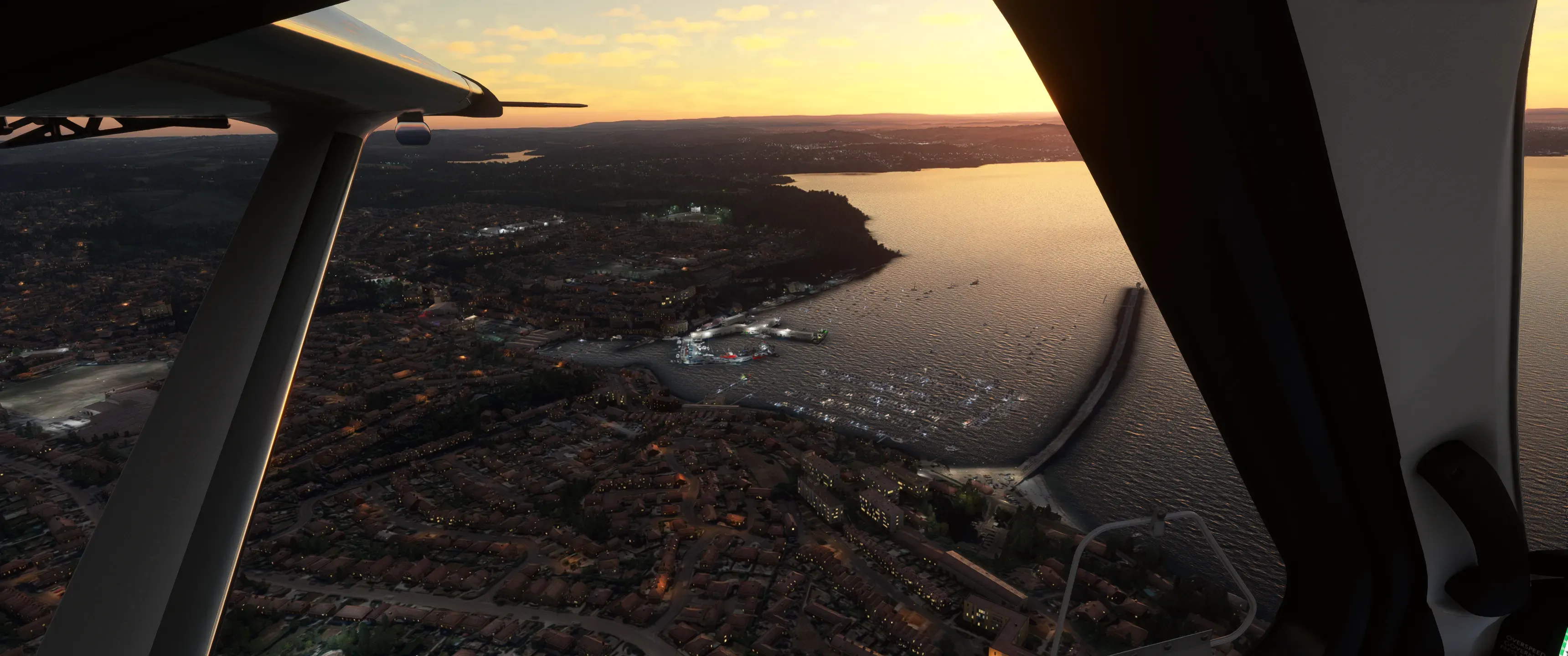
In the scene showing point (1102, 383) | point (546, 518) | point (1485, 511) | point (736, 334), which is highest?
point (1485, 511)

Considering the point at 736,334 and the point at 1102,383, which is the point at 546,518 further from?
the point at 1102,383

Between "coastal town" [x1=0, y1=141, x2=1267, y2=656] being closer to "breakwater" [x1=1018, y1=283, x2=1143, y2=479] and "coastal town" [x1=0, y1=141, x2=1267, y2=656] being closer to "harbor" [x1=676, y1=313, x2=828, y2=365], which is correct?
"harbor" [x1=676, y1=313, x2=828, y2=365]

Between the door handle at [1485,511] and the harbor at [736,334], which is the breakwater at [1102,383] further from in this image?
the door handle at [1485,511]

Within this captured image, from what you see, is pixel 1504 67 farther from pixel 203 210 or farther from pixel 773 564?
pixel 203 210

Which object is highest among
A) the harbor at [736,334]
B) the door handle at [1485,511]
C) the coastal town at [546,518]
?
the door handle at [1485,511]

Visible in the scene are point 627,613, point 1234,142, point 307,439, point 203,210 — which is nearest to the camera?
point 1234,142

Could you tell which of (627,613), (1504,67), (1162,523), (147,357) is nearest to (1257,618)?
(627,613)

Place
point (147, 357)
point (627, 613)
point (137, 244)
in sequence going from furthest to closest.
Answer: point (137, 244)
point (147, 357)
point (627, 613)

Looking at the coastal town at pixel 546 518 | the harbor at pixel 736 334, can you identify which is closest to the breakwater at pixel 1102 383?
the coastal town at pixel 546 518

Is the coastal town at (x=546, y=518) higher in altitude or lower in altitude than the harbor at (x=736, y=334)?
lower

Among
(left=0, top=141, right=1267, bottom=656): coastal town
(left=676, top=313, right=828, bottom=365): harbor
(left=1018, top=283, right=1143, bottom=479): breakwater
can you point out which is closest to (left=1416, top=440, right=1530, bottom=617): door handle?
(left=0, top=141, right=1267, bottom=656): coastal town

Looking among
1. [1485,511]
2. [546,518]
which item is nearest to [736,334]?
[546,518]
